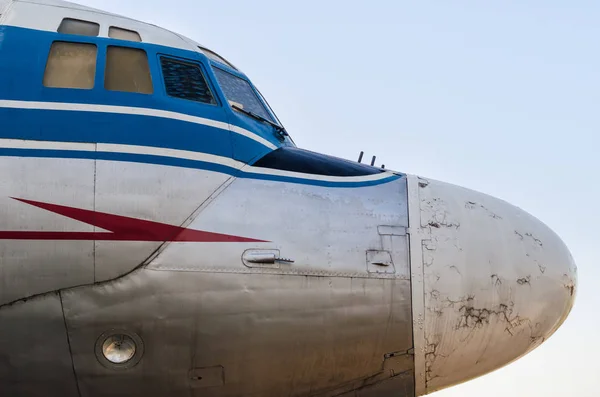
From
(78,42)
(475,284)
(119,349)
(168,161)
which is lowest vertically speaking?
(119,349)

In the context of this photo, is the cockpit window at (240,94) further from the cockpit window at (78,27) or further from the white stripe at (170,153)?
the cockpit window at (78,27)

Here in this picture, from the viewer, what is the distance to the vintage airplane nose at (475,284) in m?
8.16

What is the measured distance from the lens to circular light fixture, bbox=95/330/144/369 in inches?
299

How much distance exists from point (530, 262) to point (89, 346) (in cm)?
445

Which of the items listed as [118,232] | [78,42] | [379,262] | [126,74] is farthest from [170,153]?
[379,262]

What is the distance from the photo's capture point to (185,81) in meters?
8.78

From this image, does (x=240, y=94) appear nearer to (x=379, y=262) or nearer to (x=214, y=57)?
(x=214, y=57)

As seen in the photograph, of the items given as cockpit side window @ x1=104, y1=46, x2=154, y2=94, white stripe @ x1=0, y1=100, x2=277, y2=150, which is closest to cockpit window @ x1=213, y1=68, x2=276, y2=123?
white stripe @ x1=0, y1=100, x2=277, y2=150

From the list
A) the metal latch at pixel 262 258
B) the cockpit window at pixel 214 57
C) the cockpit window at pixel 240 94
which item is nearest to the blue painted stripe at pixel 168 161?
the metal latch at pixel 262 258

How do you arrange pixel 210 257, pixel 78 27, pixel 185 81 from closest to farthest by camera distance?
pixel 210 257, pixel 78 27, pixel 185 81

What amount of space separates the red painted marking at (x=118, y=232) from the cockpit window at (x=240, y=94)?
1.79 m

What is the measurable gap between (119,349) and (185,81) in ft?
9.42

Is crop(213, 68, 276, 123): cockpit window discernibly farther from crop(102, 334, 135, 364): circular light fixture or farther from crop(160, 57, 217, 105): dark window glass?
crop(102, 334, 135, 364): circular light fixture

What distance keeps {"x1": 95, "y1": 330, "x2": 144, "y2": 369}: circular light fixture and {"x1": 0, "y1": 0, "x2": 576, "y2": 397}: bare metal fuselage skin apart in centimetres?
3
